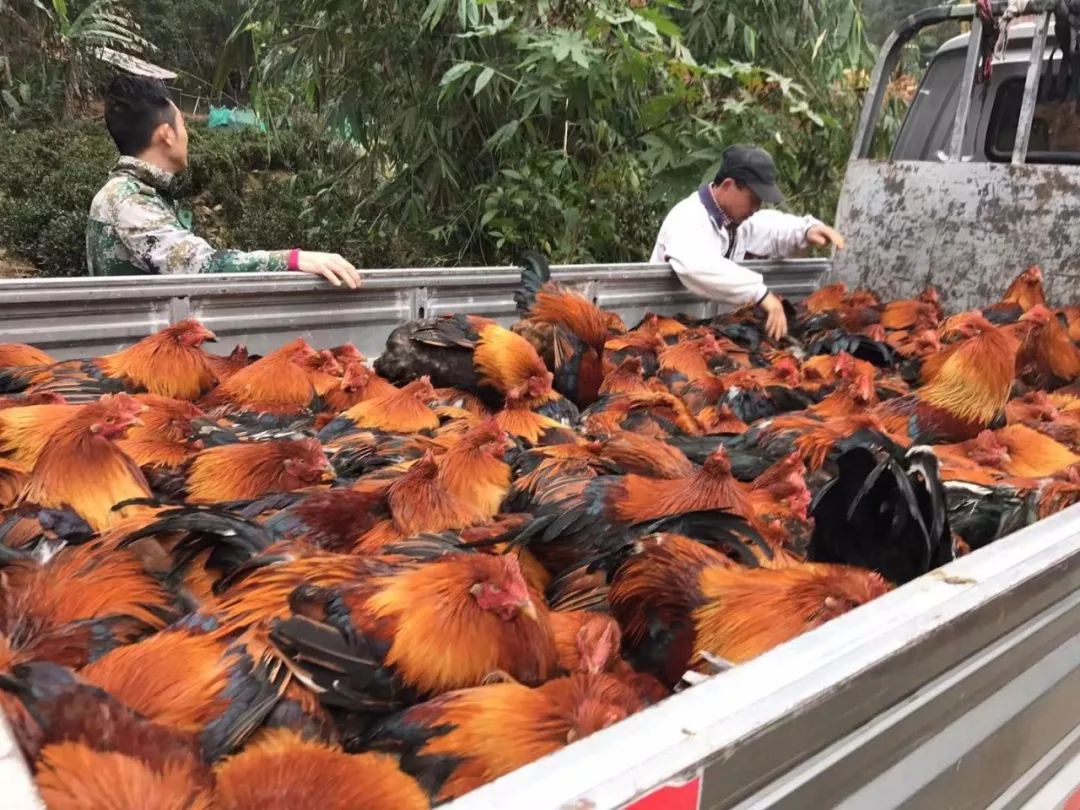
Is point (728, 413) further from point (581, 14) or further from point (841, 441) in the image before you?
point (581, 14)

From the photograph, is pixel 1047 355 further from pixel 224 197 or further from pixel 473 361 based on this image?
pixel 224 197

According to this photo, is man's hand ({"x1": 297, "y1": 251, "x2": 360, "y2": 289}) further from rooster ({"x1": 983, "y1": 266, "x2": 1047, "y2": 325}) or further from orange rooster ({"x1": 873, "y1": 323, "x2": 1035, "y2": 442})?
rooster ({"x1": 983, "y1": 266, "x2": 1047, "y2": 325})

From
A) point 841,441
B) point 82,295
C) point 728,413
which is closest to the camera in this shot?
point 841,441

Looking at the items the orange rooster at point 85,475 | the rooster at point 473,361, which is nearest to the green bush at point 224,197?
the rooster at point 473,361

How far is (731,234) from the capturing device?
452cm

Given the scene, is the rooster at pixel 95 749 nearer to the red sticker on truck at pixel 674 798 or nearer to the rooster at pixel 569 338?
the red sticker on truck at pixel 674 798

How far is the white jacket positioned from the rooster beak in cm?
279

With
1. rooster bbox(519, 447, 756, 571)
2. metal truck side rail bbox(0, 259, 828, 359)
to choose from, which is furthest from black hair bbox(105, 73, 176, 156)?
rooster bbox(519, 447, 756, 571)

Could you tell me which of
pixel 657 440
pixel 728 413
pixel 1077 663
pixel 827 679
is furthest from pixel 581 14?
pixel 827 679

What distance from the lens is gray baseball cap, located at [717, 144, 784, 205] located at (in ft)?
13.8

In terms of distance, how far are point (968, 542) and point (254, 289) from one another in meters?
2.28

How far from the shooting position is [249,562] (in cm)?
150

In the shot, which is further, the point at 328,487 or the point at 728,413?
the point at 728,413

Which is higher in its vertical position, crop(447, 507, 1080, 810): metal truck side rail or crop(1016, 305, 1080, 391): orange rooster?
crop(1016, 305, 1080, 391): orange rooster
